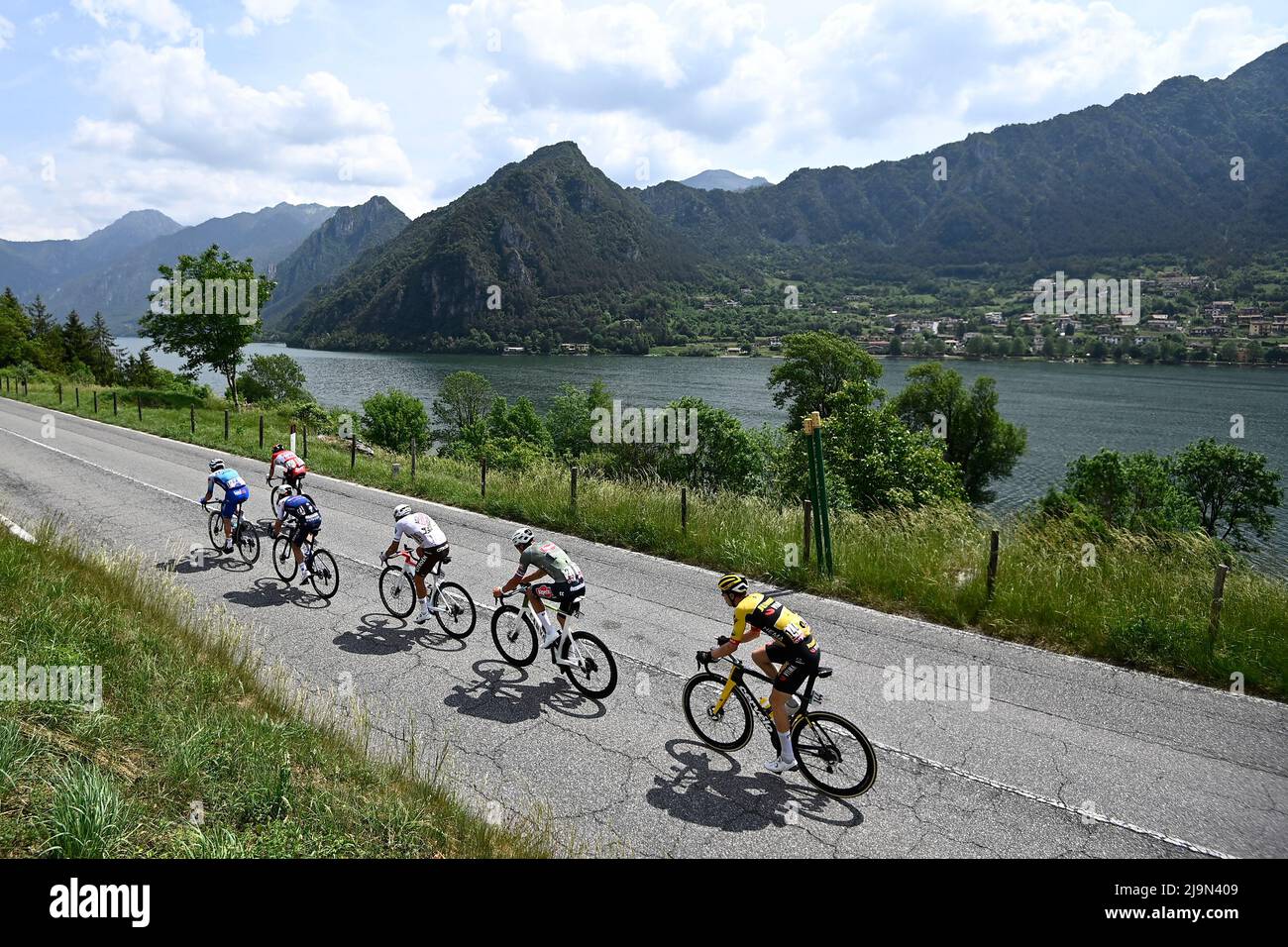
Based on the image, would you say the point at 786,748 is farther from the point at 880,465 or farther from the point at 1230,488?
the point at 1230,488

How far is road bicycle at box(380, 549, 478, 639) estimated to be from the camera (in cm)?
928

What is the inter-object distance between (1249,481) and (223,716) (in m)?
62.4

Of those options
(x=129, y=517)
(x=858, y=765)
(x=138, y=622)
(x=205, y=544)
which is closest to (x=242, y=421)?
(x=129, y=517)

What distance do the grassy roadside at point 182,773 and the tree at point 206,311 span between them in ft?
123

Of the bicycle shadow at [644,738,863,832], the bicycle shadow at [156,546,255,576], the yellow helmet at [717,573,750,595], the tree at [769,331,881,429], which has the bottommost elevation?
the bicycle shadow at [644,738,863,832]

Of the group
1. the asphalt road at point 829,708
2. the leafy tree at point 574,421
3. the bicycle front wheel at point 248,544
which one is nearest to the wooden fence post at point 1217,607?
the asphalt road at point 829,708

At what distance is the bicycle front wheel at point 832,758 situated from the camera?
5867 mm

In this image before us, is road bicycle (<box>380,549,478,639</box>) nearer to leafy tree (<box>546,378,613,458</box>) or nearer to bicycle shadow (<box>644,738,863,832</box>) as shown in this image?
bicycle shadow (<box>644,738,863,832</box>)

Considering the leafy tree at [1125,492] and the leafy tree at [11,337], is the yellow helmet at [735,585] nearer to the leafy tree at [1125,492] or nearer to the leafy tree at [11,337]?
the leafy tree at [1125,492]

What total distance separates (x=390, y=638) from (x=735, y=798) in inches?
215

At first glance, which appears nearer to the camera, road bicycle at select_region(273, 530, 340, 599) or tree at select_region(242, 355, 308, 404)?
road bicycle at select_region(273, 530, 340, 599)

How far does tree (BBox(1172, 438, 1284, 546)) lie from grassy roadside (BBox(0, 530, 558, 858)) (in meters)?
58.6

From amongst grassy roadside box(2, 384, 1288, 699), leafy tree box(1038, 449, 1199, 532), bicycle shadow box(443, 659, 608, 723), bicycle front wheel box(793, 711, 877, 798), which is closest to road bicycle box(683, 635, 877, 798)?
bicycle front wheel box(793, 711, 877, 798)
